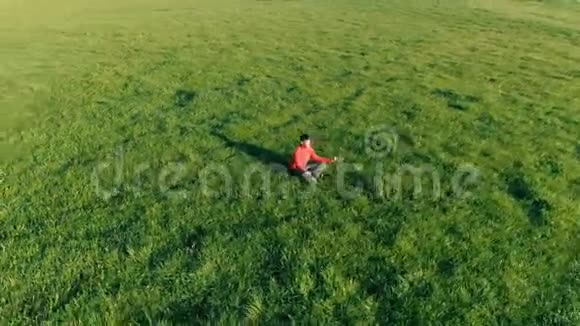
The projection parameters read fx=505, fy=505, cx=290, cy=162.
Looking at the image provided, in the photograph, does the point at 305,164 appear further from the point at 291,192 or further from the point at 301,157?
the point at 291,192

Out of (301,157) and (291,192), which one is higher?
(301,157)

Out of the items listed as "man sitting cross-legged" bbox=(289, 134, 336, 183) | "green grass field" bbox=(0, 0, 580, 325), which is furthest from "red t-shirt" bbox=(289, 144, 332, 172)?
"green grass field" bbox=(0, 0, 580, 325)

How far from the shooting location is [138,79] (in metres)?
28.1

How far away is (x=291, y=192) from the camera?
47.7 ft

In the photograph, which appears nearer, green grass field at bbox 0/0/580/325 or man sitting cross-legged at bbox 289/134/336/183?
green grass field at bbox 0/0/580/325

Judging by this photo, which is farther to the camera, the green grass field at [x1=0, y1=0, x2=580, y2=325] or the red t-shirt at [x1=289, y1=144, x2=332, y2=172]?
the red t-shirt at [x1=289, y1=144, x2=332, y2=172]

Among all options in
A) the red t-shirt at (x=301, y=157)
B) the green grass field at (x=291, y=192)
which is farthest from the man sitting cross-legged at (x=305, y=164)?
the green grass field at (x=291, y=192)

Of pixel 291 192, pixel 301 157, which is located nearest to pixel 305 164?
pixel 301 157

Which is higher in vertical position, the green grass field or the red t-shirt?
the red t-shirt

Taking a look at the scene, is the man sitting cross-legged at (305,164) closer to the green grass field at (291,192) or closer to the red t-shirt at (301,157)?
the red t-shirt at (301,157)

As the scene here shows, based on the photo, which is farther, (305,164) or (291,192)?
(305,164)

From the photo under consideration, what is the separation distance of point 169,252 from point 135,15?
156 ft

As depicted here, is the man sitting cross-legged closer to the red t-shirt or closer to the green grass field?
the red t-shirt

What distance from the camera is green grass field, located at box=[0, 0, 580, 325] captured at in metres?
10.3
